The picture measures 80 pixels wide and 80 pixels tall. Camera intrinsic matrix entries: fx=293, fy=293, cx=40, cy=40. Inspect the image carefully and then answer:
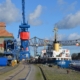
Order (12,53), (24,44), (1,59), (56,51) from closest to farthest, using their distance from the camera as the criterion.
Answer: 1. (1,59)
2. (56,51)
3. (12,53)
4. (24,44)

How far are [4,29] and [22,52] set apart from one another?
2761cm

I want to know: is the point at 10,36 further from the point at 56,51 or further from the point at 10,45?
the point at 56,51

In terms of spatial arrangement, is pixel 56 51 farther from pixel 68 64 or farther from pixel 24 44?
pixel 24 44

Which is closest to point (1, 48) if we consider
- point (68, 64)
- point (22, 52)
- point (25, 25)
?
point (22, 52)

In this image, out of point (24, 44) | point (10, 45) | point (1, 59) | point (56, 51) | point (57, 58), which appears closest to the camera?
point (1, 59)

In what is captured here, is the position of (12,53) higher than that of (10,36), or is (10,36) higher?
(10,36)

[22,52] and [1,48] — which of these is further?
[22,52]

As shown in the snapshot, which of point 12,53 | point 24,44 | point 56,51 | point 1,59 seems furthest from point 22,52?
point 1,59

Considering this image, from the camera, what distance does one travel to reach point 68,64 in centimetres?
9900

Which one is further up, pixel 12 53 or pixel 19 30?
pixel 19 30

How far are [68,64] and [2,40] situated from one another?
2721 inches

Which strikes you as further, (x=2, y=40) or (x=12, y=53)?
(x=2, y=40)

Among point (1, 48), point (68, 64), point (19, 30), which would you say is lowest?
point (68, 64)

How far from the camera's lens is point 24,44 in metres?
174
